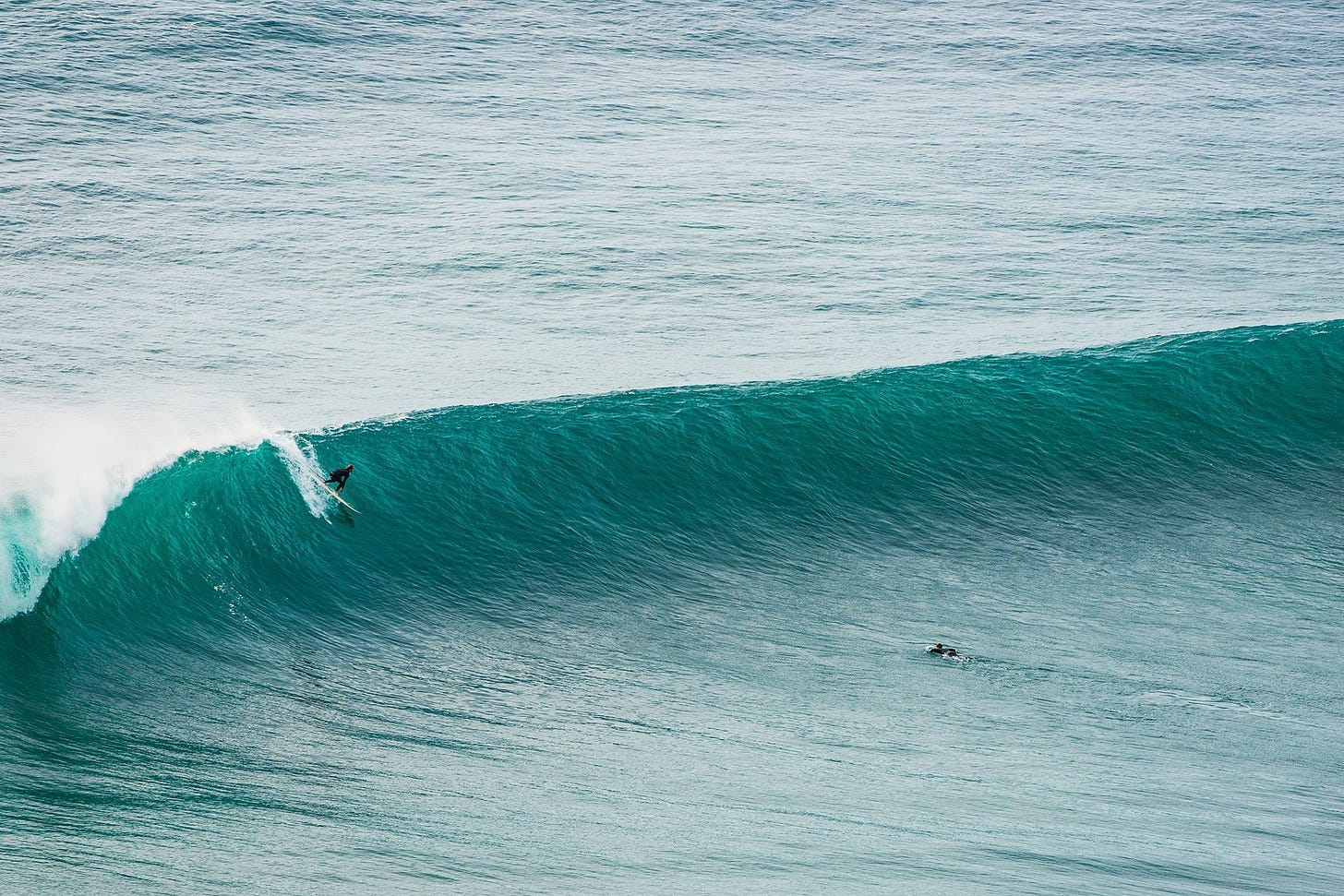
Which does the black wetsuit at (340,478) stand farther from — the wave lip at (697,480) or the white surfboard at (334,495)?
the wave lip at (697,480)

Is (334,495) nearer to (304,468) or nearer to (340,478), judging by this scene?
(340,478)

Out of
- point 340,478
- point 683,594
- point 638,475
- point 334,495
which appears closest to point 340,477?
point 340,478

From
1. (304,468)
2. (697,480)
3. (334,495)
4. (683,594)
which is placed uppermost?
(304,468)

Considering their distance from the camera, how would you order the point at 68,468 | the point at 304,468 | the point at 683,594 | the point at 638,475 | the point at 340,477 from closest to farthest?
the point at 683,594
the point at 68,468
the point at 340,477
the point at 304,468
the point at 638,475

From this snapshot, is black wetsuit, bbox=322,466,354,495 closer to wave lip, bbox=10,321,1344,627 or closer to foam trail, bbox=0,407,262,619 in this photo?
wave lip, bbox=10,321,1344,627

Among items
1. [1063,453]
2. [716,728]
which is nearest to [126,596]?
[716,728]

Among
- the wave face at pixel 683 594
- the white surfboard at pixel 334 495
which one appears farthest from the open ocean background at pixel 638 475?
the white surfboard at pixel 334 495
